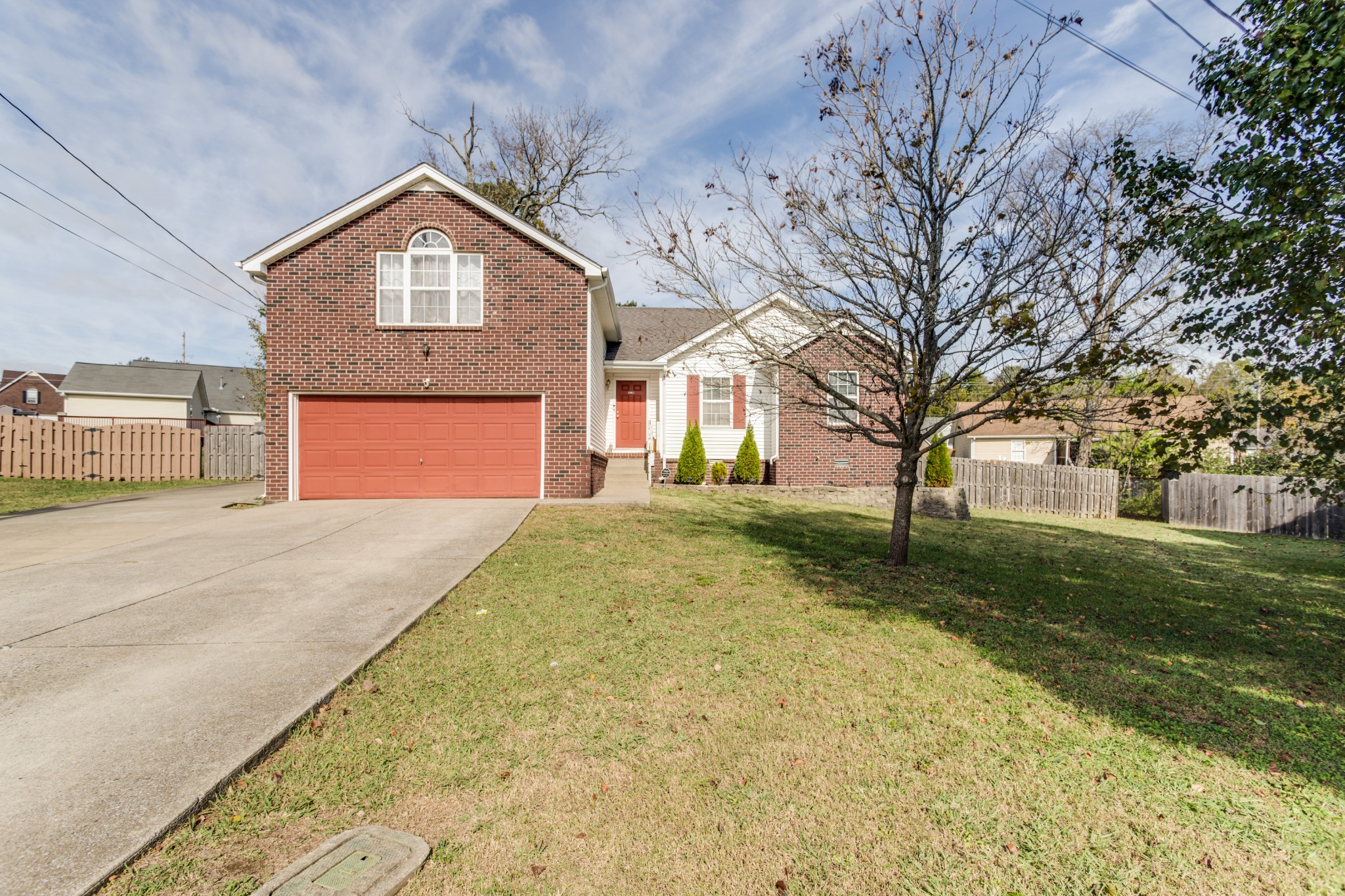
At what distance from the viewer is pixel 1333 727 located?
370 centimetres

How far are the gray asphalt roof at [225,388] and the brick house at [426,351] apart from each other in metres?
36.3

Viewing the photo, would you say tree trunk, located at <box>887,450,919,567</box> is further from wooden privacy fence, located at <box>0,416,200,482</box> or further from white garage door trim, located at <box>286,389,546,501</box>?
wooden privacy fence, located at <box>0,416,200,482</box>

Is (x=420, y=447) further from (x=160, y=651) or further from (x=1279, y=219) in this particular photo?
(x=1279, y=219)

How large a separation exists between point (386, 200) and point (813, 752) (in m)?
13.1

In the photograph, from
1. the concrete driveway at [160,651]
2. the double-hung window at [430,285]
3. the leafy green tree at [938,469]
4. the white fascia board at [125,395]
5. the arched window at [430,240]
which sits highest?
the arched window at [430,240]

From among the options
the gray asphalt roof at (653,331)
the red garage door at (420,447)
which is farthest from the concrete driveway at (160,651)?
the gray asphalt roof at (653,331)

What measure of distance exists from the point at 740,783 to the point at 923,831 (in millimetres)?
818

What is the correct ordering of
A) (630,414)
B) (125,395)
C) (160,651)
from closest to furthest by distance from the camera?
(160,651) → (630,414) → (125,395)

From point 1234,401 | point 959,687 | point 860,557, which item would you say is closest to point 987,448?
point 860,557

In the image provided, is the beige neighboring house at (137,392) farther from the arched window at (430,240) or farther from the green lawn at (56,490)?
the arched window at (430,240)

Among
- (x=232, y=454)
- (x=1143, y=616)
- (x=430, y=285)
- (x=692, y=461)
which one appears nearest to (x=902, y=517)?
(x=1143, y=616)

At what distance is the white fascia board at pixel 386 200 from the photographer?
12242mm

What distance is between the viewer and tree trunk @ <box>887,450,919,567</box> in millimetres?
7711

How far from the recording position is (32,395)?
50219 mm
